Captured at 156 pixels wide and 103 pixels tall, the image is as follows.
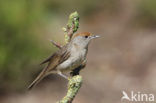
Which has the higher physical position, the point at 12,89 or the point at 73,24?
the point at 73,24

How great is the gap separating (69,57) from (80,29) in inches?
195

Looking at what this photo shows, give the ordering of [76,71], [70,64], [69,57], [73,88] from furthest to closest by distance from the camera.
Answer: [69,57], [70,64], [76,71], [73,88]

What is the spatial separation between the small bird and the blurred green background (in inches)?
108

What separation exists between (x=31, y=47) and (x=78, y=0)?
2.11 m

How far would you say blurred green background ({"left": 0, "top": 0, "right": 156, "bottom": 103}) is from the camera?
294 inches

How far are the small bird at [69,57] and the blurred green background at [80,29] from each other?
2752 millimetres

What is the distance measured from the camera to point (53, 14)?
8.98 meters

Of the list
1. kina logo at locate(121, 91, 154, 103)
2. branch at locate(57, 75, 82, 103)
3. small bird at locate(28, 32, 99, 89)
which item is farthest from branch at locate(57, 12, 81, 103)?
kina logo at locate(121, 91, 154, 103)

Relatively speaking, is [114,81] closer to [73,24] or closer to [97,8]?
[97,8]

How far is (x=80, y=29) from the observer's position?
31.4 ft

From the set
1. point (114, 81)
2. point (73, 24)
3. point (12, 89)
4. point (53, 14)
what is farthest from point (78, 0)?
point (73, 24)

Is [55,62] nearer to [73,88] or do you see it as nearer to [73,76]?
[73,76]

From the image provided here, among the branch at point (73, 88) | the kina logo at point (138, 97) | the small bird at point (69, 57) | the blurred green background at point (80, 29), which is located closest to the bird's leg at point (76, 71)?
the small bird at point (69, 57)

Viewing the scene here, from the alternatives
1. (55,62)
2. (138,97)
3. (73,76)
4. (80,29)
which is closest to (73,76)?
(73,76)
